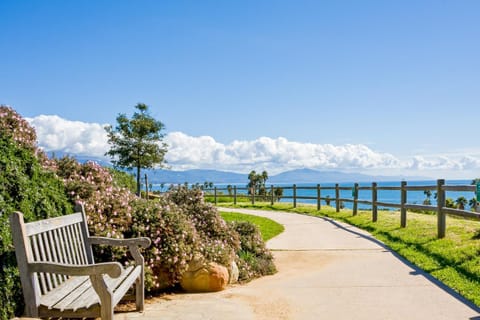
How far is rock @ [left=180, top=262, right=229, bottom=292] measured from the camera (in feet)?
21.0

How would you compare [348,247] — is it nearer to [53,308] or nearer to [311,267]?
[311,267]

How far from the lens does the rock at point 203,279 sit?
6414 mm

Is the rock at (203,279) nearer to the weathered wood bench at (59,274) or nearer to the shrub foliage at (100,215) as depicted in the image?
the shrub foliage at (100,215)

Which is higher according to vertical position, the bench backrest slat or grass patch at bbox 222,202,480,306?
the bench backrest slat

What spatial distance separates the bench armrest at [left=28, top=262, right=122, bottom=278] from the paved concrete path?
1.40 meters

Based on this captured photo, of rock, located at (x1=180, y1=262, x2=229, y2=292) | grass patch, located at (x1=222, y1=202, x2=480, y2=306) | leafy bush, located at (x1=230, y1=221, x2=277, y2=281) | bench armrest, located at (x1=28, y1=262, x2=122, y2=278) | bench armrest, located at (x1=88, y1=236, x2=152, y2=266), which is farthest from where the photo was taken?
leafy bush, located at (x1=230, y1=221, x2=277, y2=281)

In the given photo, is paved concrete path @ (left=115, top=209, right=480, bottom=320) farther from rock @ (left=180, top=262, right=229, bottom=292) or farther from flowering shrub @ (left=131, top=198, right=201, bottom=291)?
flowering shrub @ (left=131, top=198, right=201, bottom=291)

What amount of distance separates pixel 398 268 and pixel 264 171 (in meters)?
66.2

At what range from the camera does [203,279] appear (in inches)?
253

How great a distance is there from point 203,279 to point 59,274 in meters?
2.62

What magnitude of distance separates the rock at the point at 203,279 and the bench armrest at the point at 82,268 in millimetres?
2729

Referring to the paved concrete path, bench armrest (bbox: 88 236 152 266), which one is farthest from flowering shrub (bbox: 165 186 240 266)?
bench armrest (bbox: 88 236 152 266)

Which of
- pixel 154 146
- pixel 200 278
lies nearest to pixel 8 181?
pixel 200 278

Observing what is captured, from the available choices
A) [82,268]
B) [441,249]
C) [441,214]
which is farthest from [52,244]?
[441,214]
